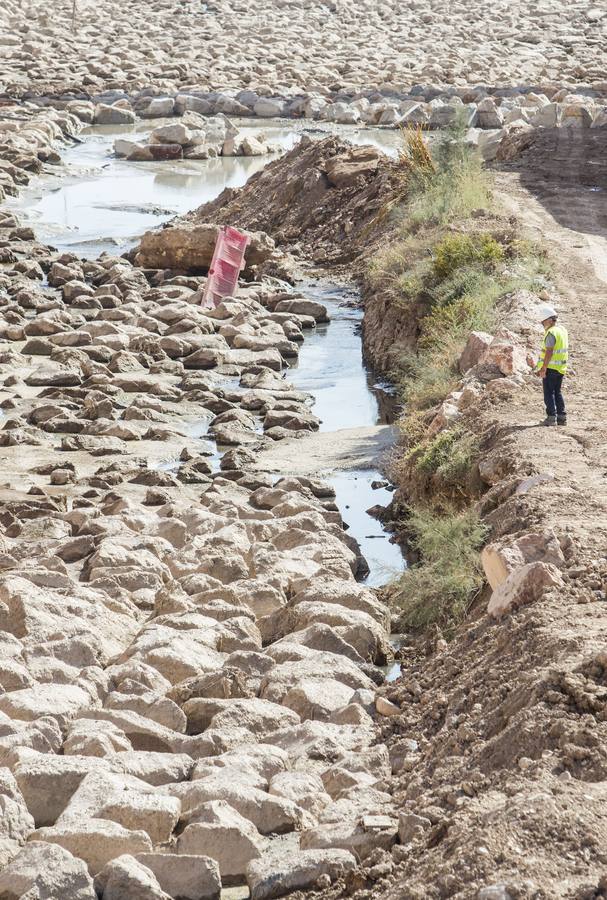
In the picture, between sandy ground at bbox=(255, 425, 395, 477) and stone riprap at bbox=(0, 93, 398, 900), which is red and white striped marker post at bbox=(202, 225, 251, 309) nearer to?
stone riprap at bbox=(0, 93, 398, 900)

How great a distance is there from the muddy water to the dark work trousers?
188 cm

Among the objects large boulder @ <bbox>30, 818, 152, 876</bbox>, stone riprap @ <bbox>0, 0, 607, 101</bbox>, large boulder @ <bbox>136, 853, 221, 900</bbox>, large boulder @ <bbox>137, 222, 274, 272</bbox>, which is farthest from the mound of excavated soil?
large boulder @ <bbox>136, 853, 221, 900</bbox>

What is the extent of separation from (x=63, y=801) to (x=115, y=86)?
42556mm

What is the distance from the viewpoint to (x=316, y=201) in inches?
1075

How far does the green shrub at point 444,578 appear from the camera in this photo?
33.7 feet

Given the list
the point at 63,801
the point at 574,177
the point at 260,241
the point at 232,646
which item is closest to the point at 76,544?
the point at 232,646

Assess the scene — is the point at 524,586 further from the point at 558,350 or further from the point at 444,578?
the point at 558,350

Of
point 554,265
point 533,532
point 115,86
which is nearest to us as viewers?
point 533,532

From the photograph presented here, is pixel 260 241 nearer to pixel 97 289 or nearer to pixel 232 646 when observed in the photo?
pixel 97 289

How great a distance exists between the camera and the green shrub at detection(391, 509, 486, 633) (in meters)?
10.3

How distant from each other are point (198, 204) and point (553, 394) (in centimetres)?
2076

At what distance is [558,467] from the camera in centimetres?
1112

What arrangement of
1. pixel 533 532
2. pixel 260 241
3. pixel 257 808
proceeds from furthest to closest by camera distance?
pixel 260 241, pixel 533 532, pixel 257 808

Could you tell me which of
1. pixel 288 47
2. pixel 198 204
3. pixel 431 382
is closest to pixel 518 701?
pixel 431 382
